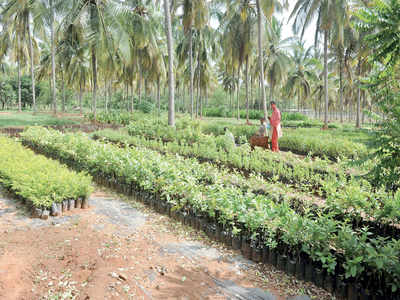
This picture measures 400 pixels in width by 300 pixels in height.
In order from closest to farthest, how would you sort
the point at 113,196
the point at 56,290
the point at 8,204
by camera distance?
1. the point at 56,290
2. the point at 8,204
3. the point at 113,196

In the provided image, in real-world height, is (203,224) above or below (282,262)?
above

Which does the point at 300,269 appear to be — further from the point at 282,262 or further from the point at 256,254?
the point at 256,254

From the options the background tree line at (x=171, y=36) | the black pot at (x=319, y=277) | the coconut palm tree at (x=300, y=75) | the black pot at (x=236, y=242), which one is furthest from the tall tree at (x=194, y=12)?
the coconut palm tree at (x=300, y=75)

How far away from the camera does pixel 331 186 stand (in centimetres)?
539

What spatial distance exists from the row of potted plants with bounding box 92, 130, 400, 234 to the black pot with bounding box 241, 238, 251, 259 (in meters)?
1.32

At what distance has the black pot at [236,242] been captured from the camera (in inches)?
160

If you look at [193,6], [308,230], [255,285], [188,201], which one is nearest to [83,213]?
[188,201]

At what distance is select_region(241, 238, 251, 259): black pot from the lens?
3932 mm

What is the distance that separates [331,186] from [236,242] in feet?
7.65

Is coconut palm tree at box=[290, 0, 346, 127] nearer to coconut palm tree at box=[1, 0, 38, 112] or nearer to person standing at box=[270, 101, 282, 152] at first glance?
person standing at box=[270, 101, 282, 152]

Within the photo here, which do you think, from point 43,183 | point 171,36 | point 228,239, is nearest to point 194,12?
point 171,36

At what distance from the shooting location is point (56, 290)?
120 inches

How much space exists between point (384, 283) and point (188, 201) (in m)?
2.96

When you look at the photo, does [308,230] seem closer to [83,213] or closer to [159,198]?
[159,198]
